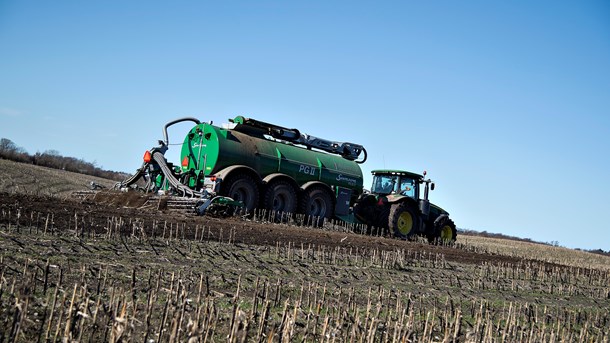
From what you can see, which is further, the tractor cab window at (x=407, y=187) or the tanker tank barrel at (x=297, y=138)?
the tractor cab window at (x=407, y=187)

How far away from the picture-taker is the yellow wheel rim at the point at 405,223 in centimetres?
2052

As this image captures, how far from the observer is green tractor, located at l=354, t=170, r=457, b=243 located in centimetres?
2025

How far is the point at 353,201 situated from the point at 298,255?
10392 mm

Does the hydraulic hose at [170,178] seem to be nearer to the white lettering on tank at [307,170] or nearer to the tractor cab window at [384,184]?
the white lettering on tank at [307,170]

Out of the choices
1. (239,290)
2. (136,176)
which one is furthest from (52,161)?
(239,290)

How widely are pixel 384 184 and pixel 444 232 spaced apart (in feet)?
10.2

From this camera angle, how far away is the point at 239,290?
639cm

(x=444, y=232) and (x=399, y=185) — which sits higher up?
(x=399, y=185)

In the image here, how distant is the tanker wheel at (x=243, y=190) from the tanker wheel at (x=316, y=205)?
2052 millimetres

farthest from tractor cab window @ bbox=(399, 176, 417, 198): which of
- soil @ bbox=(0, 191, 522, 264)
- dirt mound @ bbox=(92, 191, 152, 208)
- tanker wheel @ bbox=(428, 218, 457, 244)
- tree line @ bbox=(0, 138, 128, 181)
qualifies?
tree line @ bbox=(0, 138, 128, 181)

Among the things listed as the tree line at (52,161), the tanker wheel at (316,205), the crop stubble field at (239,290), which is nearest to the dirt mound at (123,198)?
the crop stubble field at (239,290)

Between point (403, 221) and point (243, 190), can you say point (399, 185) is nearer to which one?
point (403, 221)

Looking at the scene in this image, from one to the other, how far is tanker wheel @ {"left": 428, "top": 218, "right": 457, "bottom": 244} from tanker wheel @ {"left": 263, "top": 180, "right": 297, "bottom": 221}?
5780 mm

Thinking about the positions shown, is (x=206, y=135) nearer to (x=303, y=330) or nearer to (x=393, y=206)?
(x=393, y=206)
